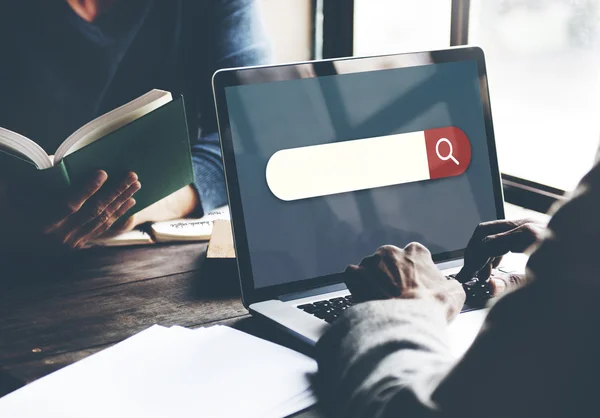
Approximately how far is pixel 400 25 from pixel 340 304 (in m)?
1.30

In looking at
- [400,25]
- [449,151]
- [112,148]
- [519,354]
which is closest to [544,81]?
[449,151]

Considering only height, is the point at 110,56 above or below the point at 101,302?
above

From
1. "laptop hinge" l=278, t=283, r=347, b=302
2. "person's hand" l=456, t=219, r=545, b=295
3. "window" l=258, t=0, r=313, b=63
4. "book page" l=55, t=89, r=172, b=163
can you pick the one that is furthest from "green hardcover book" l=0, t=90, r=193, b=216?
"window" l=258, t=0, r=313, b=63

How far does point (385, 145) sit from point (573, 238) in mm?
633

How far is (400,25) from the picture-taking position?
6.57 feet

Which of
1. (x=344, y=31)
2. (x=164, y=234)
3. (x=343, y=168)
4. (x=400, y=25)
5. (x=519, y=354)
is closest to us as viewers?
(x=519, y=354)

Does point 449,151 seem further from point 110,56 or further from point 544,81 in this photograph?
point 110,56

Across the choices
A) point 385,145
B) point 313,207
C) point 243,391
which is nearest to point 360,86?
point 385,145

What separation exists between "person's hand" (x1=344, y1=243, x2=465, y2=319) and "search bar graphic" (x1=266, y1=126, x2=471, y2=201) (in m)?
0.20

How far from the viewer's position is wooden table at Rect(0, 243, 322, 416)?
34.2 inches

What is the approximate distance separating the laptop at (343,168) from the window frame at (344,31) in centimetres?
40

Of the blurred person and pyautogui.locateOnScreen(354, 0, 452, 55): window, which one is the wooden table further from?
pyautogui.locateOnScreen(354, 0, 452, 55): window

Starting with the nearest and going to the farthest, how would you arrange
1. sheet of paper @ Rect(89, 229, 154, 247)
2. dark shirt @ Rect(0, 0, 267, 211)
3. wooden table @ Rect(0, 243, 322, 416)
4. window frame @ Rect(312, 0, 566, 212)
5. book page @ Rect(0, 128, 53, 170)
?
wooden table @ Rect(0, 243, 322, 416) < book page @ Rect(0, 128, 53, 170) < sheet of paper @ Rect(89, 229, 154, 247) < window frame @ Rect(312, 0, 566, 212) < dark shirt @ Rect(0, 0, 267, 211)

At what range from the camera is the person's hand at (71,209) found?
115cm
